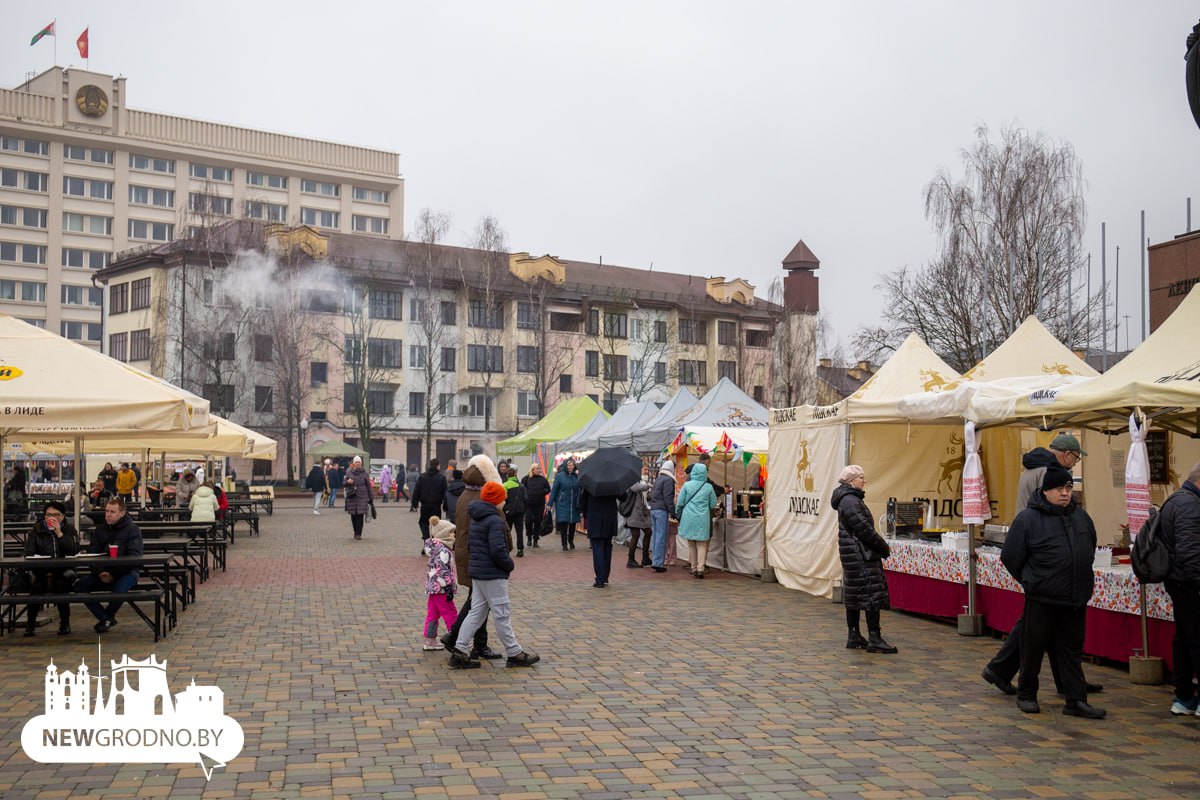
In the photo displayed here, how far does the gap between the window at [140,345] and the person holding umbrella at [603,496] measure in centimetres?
5255

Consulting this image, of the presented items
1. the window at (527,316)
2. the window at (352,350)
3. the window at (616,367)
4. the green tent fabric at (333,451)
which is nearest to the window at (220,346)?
the window at (352,350)

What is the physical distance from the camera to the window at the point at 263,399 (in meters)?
63.8

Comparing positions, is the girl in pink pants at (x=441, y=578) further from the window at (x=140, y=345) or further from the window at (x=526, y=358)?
the window at (x=526, y=358)

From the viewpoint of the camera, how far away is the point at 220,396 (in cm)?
5828

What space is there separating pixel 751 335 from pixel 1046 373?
67.3 m

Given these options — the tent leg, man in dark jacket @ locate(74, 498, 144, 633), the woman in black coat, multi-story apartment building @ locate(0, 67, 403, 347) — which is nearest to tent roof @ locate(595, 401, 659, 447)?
the tent leg

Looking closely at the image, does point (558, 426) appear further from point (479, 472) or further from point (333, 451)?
point (479, 472)

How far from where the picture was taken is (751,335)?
80.7 m

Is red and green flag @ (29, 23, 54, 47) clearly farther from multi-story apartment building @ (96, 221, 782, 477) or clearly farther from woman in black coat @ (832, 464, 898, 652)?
woman in black coat @ (832, 464, 898, 652)

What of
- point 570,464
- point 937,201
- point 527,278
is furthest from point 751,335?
point 570,464

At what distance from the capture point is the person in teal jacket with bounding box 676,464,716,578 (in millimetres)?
17094

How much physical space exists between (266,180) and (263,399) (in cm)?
3386

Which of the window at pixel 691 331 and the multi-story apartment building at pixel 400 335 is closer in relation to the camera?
the multi-story apartment building at pixel 400 335

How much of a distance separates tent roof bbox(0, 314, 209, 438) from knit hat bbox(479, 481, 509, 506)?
332 centimetres
